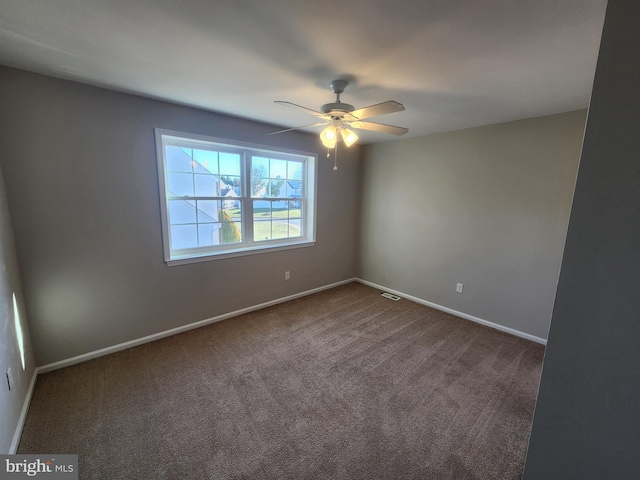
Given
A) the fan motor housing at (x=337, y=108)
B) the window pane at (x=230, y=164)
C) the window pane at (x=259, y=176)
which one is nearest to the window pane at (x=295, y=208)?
the window pane at (x=259, y=176)

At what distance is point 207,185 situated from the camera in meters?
3.07

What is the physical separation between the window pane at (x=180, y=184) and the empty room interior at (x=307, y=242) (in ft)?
0.17

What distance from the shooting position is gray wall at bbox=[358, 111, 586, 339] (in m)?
2.72

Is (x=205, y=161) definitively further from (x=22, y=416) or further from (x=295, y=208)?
(x=22, y=416)

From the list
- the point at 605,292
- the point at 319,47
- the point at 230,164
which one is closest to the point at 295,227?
the point at 230,164

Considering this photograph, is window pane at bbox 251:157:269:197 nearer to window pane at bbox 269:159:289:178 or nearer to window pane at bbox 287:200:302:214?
window pane at bbox 269:159:289:178

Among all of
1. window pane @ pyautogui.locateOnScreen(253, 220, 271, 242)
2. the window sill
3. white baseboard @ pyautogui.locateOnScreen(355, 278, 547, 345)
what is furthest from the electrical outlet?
white baseboard @ pyautogui.locateOnScreen(355, 278, 547, 345)

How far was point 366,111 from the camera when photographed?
1851 millimetres

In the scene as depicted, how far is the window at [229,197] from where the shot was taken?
9.30 feet

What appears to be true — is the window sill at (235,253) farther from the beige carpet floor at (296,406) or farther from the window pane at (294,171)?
the window pane at (294,171)

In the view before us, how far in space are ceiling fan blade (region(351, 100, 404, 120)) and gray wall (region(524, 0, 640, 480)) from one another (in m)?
0.97

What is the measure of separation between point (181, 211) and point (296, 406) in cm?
228

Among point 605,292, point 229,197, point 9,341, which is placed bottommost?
point 9,341

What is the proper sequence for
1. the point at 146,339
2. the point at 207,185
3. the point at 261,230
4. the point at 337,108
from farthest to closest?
the point at 261,230 → the point at 207,185 → the point at 146,339 → the point at 337,108
